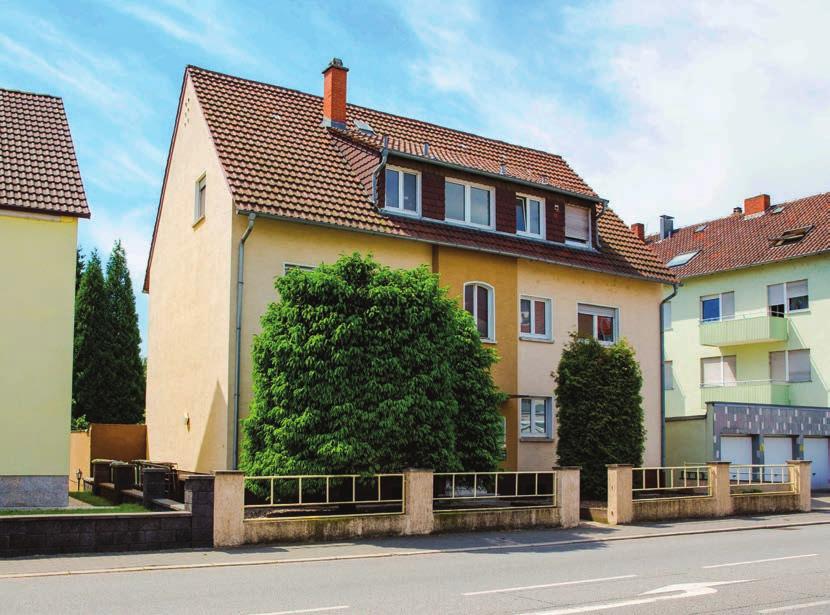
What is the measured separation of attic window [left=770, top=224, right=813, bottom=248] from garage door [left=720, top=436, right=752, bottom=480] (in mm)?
10661

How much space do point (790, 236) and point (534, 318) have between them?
1870 cm

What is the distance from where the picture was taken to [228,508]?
44.6 feet

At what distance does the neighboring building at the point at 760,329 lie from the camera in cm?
3244

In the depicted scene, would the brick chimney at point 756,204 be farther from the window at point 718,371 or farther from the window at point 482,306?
the window at point 482,306

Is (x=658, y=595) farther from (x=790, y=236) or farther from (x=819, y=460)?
(x=790, y=236)

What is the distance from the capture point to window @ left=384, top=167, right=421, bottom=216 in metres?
22.2

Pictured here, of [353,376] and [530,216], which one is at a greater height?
[530,216]

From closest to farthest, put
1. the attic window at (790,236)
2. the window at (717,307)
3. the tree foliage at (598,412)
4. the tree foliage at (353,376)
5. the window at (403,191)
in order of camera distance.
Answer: the tree foliage at (353,376)
the tree foliage at (598,412)
the window at (403,191)
the attic window at (790,236)
the window at (717,307)

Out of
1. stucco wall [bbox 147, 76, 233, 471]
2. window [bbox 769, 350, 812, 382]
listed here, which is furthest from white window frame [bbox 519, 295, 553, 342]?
window [bbox 769, 350, 812, 382]

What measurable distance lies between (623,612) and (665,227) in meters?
41.4

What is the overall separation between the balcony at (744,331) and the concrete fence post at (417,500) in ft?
83.7

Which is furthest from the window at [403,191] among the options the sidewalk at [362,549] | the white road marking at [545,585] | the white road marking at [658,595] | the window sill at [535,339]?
the white road marking at [658,595]

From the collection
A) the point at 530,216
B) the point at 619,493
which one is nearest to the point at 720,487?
the point at 619,493

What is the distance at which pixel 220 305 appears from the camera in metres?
19.8
